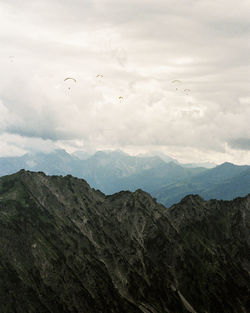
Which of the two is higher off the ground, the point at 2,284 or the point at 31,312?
the point at 2,284

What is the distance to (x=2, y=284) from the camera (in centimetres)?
19850

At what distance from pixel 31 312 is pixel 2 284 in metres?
22.0

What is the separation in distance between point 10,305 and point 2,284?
12.3 m

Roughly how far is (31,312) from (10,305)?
12.5 metres

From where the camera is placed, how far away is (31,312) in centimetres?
19812

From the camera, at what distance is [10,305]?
193 metres
